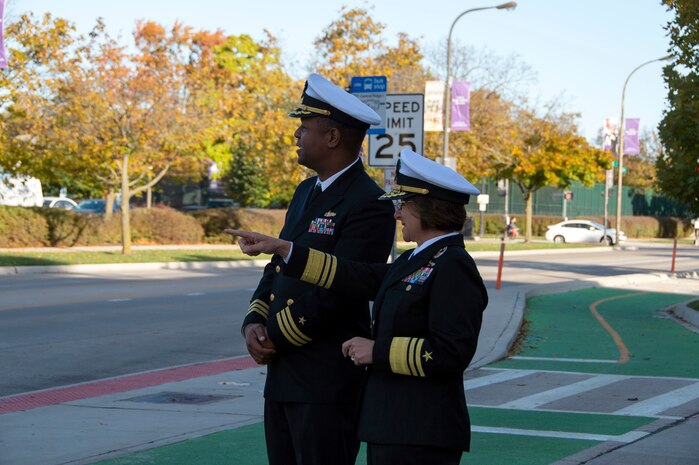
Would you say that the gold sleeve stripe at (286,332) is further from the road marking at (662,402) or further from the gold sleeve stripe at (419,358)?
the road marking at (662,402)

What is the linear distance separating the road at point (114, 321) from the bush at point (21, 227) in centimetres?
828

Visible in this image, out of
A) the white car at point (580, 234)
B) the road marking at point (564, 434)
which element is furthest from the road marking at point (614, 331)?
the white car at point (580, 234)

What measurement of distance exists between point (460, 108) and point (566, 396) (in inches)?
1146

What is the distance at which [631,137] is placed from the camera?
54469mm

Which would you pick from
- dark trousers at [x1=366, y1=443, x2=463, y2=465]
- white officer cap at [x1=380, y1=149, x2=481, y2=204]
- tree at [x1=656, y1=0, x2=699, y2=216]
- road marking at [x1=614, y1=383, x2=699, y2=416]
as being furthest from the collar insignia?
tree at [x1=656, y1=0, x2=699, y2=216]

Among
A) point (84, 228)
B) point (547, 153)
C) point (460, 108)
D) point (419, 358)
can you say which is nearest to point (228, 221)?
point (84, 228)

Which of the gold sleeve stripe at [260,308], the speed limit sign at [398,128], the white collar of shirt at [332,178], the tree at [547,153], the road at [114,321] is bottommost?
the road at [114,321]

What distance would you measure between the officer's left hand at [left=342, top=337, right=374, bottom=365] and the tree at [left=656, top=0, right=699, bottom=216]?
14850 mm

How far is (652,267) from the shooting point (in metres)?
36.3

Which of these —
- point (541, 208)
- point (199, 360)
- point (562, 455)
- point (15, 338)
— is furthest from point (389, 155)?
point (541, 208)

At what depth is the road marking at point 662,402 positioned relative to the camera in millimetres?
9188

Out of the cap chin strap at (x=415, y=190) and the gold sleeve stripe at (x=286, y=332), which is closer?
the cap chin strap at (x=415, y=190)

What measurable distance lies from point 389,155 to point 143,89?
1878 cm

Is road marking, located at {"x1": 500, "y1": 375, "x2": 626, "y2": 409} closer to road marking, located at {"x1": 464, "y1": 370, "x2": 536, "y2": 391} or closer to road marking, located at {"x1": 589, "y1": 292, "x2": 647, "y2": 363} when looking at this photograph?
road marking, located at {"x1": 464, "y1": 370, "x2": 536, "y2": 391}
